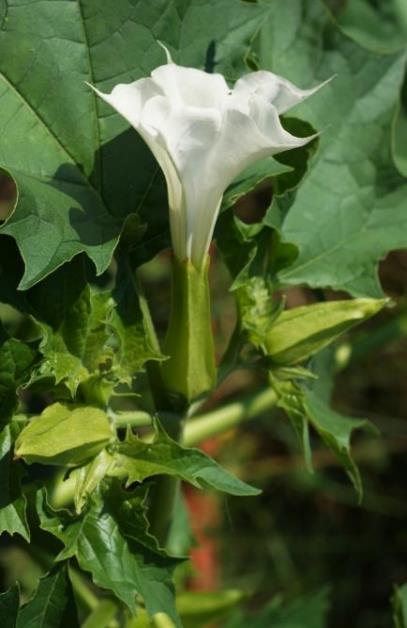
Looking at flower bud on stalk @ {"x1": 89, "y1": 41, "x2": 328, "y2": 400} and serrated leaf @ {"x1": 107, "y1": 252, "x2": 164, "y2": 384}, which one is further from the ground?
flower bud on stalk @ {"x1": 89, "y1": 41, "x2": 328, "y2": 400}

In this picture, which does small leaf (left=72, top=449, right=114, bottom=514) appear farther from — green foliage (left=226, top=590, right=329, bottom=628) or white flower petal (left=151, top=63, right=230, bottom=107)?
green foliage (left=226, top=590, right=329, bottom=628)

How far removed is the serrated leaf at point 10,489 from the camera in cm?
92

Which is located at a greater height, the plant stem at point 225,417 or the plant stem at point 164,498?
the plant stem at point 164,498

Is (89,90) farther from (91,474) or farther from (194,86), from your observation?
(91,474)

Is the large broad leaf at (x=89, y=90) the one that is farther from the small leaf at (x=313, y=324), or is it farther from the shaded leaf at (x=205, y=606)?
the shaded leaf at (x=205, y=606)

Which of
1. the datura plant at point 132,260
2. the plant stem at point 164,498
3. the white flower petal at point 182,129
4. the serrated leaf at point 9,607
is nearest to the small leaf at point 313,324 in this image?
the datura plant at point 132,260

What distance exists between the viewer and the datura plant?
0.90m

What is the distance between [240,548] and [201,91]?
1465mm

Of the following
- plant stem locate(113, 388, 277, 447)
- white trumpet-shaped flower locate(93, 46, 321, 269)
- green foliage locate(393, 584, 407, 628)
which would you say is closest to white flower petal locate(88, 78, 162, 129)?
white trumpet-shaped flower locate(93, 46, 321, 269)

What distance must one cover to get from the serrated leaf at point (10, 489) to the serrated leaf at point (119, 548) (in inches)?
0.8

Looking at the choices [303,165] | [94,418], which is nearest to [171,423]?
[94,418]

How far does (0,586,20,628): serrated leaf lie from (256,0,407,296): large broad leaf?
431 mm

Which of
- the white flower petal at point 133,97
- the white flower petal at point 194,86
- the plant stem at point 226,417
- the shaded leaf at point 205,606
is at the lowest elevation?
the shaded leaf at point 205,606

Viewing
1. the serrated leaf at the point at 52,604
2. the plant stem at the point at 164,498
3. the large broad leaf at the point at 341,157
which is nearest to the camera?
the serrated leaf at the point at 52,604
